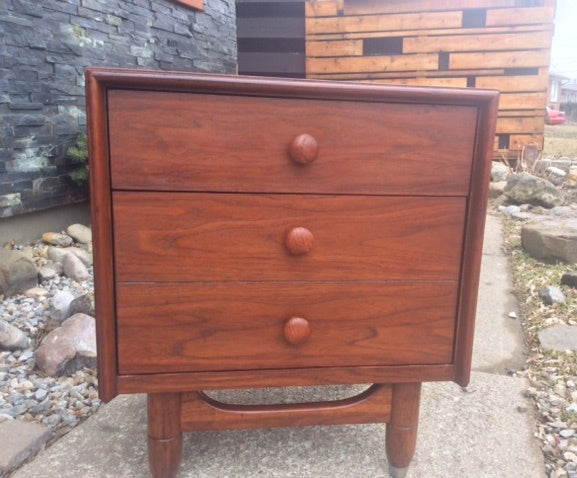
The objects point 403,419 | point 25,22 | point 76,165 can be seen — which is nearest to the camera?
point 403,419

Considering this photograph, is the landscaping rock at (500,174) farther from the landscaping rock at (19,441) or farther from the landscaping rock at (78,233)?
the landscaping rock at (19,441)

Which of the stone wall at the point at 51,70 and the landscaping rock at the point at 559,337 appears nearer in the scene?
the landscaping rock at the point at 559,337

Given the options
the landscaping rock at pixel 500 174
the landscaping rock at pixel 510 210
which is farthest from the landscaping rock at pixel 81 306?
the landscaping rock at pixel 500 174

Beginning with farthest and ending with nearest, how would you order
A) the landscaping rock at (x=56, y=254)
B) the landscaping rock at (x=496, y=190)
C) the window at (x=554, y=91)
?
1. the window at (x=554, y=91)
2. the landscaping rock at (x=496, y=190)
3. the landscaping rock at (x=56, y=254)

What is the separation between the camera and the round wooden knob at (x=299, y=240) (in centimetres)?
107

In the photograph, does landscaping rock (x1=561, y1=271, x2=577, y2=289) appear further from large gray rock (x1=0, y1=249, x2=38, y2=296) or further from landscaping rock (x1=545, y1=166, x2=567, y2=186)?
landscaping rock (x1=545, y1=166, x2=567, y2=186)

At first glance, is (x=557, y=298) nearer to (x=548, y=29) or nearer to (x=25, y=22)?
(x=25, y=22)

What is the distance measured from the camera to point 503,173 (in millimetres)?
5289

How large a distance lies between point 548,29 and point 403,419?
524 cm

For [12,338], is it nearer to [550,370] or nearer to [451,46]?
[550,370]

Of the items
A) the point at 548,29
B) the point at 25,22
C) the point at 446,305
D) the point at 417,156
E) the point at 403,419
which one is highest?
the point at 548,29

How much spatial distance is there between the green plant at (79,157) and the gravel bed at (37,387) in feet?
2.83

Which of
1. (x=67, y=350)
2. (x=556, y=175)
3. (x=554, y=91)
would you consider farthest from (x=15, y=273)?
(x=554, y=91)

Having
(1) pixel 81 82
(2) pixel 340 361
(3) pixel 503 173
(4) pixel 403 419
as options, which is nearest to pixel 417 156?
(2) pixel 340 361
